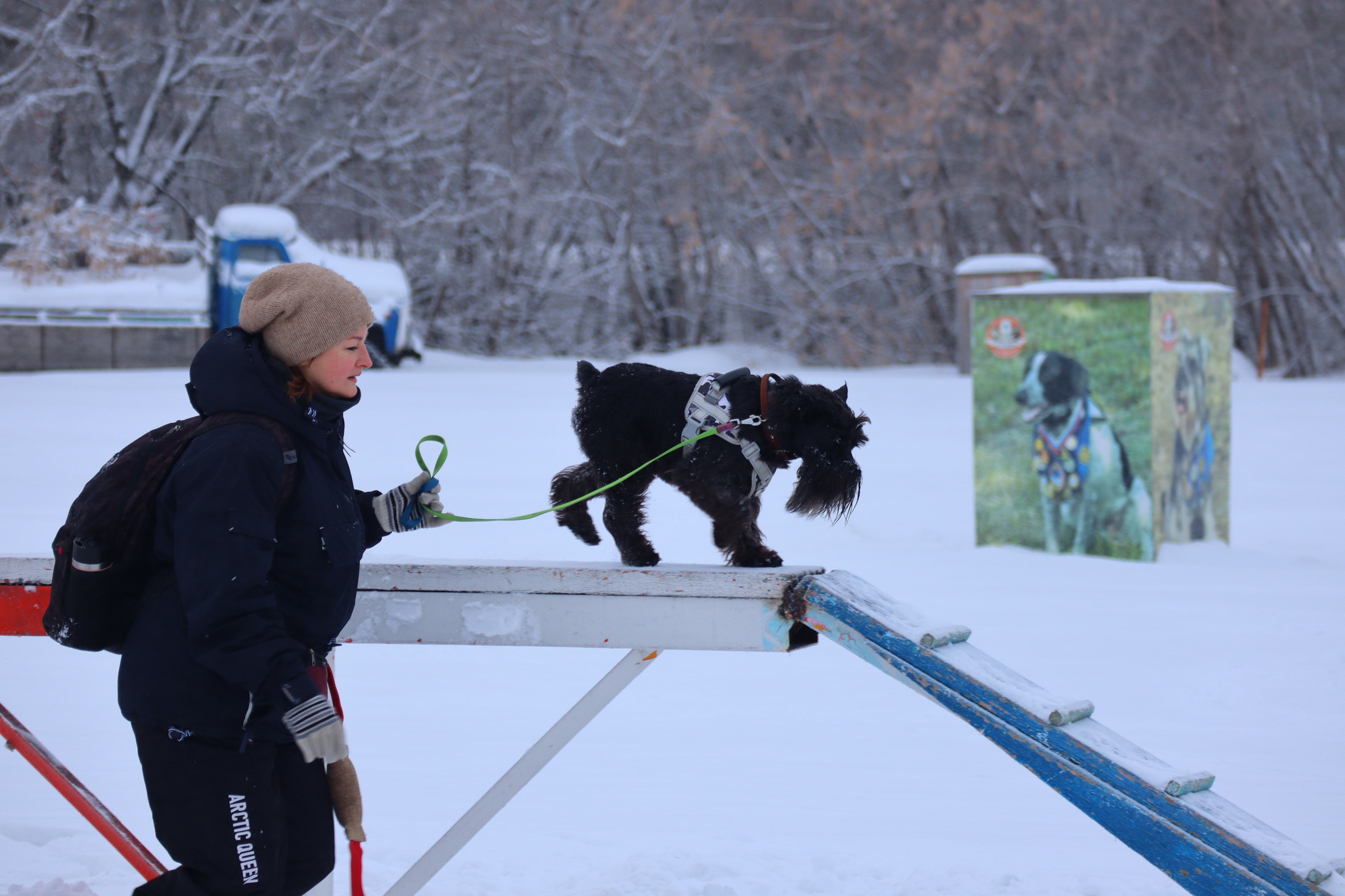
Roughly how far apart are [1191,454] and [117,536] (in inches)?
246

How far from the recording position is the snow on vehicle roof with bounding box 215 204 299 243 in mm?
12484

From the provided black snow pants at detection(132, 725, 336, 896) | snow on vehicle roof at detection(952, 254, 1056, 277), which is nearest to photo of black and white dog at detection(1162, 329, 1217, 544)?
snow on vehicle roof at detection(952, 254, 1056, 277)

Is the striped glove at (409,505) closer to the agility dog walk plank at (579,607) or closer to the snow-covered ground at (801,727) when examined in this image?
the agility dog walk plank at (579,607)

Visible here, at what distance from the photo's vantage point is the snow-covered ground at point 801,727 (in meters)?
3.25

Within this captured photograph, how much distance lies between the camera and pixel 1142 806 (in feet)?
6.89

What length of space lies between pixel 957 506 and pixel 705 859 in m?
4.93

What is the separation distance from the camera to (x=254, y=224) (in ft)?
41.2

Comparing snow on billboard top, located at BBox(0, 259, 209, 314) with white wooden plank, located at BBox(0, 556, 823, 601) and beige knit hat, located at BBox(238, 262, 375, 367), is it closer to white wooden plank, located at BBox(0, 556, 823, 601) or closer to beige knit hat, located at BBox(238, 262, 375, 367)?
white wooden plank, located at BBox(0, 556, 823, 601)

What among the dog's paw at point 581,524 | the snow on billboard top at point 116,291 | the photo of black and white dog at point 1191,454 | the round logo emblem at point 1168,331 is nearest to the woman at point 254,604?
the dog's paw at point 581,524

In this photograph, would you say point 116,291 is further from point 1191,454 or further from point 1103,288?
point 1191,454

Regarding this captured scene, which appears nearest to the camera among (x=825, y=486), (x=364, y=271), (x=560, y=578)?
(x=825, y=486)

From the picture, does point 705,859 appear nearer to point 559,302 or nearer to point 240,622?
point 240,622

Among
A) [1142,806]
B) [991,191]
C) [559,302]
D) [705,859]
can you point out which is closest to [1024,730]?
[1142,806]

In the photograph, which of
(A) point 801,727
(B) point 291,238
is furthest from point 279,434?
(B) point 291,238
